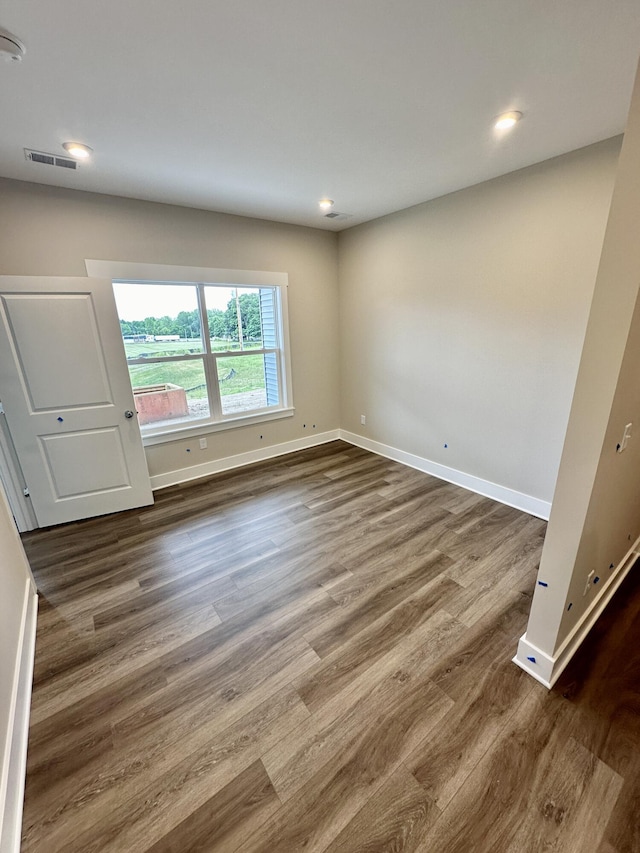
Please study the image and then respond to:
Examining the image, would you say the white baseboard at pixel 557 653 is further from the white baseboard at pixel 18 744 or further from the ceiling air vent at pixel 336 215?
the ceiling air vent at pixel 336 215

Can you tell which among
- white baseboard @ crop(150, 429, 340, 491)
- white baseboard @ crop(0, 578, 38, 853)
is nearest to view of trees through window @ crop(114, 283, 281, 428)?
white baseboard @ crop(150, 429, 340, 491)

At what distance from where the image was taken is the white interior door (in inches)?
102

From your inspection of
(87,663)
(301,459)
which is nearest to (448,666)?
(87,663)

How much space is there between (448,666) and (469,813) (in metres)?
0.53

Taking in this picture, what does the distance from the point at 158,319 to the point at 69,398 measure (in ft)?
3.56

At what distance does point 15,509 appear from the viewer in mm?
2791

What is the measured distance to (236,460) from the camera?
4051 millimetres

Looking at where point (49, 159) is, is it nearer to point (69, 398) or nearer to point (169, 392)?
point (69, 398)

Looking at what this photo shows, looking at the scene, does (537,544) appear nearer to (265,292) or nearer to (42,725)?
(42,725)

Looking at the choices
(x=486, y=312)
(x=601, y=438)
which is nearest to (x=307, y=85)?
(x=601, y=438)

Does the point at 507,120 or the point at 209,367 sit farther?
the point at 209,367

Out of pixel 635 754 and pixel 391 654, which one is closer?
pixel 635 754

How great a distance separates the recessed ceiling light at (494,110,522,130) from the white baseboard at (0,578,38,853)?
3599mm

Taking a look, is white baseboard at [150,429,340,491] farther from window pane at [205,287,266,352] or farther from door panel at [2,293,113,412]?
window pane at [205,287,266,352]
